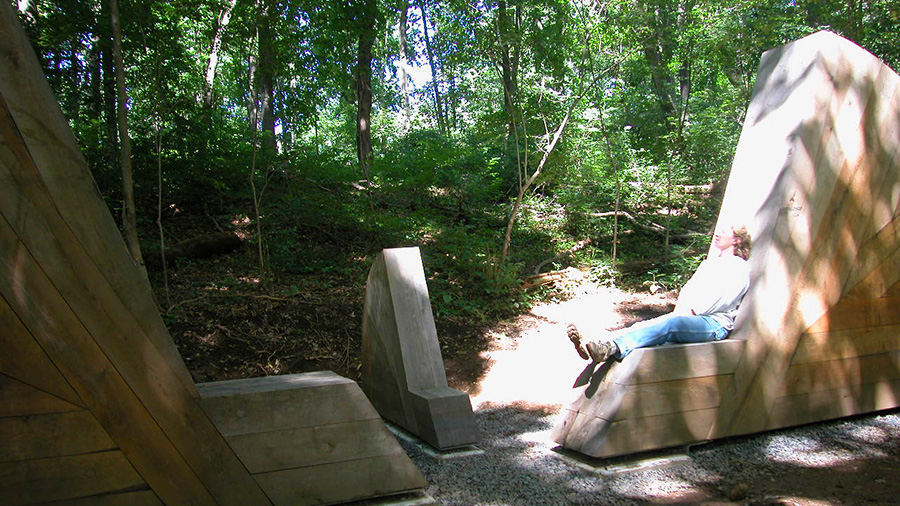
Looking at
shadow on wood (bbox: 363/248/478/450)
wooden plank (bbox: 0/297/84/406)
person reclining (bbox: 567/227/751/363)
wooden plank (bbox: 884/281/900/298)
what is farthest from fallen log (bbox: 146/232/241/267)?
wooden plank (bbox: 884/281/900/298)

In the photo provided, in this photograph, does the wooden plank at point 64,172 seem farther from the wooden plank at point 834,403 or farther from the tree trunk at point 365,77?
the tree trunk at point 365,77

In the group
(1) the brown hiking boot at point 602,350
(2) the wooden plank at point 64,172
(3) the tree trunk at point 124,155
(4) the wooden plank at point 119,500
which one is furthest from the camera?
(3) the tree trunk at point 124,155

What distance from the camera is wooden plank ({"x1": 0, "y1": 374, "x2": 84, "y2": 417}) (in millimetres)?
2371

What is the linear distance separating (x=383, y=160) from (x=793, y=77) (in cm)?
726

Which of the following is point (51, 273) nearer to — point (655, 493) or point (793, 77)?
point (655, 493)

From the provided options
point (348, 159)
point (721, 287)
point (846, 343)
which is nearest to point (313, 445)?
point (721, 287)

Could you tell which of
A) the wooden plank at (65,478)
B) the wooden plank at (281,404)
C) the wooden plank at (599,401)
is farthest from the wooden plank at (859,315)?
the wooden plank at (65,478)

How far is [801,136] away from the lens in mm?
4250

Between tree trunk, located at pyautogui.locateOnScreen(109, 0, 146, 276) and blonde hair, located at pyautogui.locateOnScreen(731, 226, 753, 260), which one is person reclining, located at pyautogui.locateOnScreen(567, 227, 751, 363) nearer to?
blonde hair, located at pyautogui.locateOnScreen(731, 226, 753, 260)

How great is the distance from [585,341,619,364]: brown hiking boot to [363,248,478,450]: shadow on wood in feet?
3.63

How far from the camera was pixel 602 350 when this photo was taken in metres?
3.88

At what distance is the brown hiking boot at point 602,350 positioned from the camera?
152 inches

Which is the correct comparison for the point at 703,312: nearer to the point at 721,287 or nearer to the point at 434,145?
the point at 721,287

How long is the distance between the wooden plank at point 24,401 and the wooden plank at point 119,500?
38 cm
